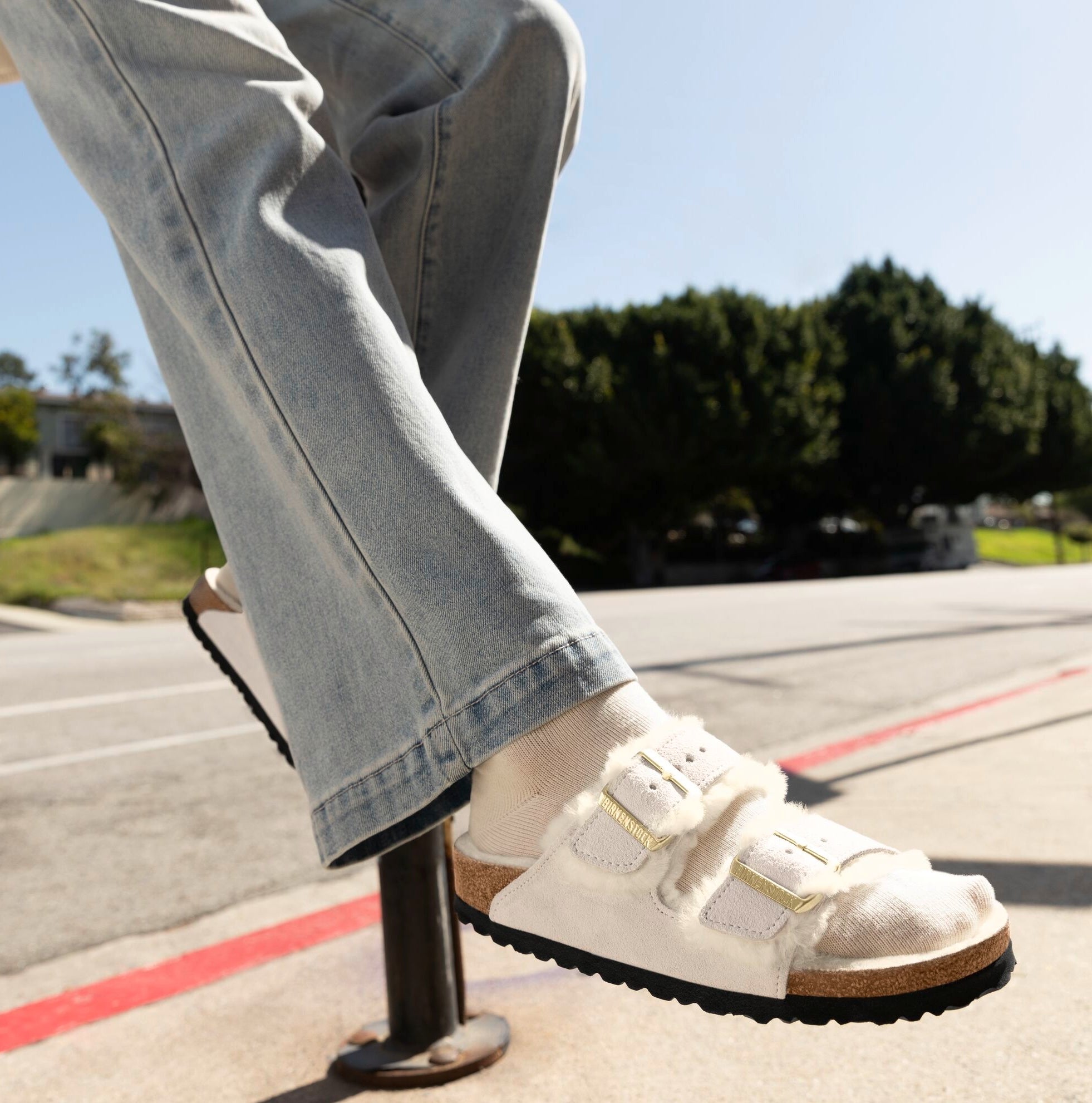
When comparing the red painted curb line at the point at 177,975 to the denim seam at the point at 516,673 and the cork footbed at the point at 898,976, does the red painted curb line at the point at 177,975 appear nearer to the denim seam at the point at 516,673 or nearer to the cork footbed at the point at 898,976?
the denim seam at the point at 516,673

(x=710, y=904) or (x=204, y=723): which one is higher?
(x=710, y=904)

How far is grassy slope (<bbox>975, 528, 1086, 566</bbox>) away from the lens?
43.3 metres

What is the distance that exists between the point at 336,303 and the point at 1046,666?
243 inches

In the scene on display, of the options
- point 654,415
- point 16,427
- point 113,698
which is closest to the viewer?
point 113,698

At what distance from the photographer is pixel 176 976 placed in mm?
1678

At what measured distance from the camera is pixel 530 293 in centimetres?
121

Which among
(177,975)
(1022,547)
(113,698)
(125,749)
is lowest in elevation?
(1022,547)

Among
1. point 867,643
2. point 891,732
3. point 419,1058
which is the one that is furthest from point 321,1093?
A: point 867,643

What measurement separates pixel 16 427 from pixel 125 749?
1495 inches

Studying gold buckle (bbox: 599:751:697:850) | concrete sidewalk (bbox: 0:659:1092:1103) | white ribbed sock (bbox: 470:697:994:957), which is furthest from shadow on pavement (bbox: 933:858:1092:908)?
gold buckle (bbox: 599:751:697:850)

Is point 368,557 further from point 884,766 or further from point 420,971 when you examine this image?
point 884,766

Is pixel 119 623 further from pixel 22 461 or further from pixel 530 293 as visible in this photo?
pixel 22 461

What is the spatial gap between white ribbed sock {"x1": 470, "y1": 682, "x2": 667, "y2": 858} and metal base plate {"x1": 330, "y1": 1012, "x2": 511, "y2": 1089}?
0.57 meters

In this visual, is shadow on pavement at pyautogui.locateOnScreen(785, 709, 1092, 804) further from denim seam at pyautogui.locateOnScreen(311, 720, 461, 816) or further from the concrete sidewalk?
denim seam at pyautogui.locateOnScreen(311, 720, 461, 816)
